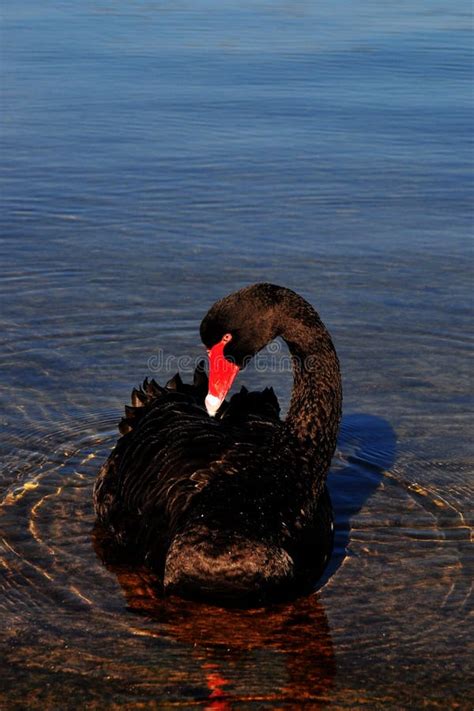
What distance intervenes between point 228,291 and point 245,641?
369 cm

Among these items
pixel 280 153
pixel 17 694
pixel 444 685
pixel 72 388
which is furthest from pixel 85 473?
pixel 280 153

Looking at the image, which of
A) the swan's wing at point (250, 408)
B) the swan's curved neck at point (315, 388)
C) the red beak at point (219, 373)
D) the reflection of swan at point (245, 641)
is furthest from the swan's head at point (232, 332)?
the reflection of swan at point (245, 641)

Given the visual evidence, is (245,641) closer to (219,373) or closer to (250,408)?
(219,373)

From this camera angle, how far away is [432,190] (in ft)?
32.7

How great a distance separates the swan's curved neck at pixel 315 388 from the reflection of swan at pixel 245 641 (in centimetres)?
68

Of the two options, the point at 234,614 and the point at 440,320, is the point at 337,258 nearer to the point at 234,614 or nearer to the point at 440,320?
the point at 440,320

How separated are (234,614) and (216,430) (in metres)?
0.81

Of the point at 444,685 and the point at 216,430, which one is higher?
the point at 216,430

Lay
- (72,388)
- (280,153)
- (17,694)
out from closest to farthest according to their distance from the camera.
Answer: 1. (17,694)
2. (72,388)
3. (280,153)

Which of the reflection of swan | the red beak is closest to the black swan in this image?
the red beak

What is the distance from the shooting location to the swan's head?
4715 millimetres

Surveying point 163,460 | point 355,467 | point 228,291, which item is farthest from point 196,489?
point 228,291

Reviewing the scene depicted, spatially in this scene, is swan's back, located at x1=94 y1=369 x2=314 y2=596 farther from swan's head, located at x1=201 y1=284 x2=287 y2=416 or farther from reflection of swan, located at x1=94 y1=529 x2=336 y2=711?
swan's head, located at x1=201 y1=284 x2=287 y2=416

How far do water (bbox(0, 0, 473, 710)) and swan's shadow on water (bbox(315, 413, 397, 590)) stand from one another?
1 centimetres
